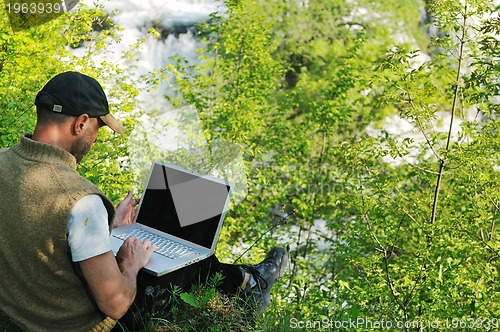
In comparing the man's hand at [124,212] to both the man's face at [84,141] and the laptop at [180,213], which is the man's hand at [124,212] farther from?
the man's face at [84,141]

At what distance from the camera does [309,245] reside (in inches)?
357

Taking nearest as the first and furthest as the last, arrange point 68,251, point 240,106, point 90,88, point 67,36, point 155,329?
1. point 68,251
2. point 90,88
3. point 155,329
4. point 67,36
5. point 240,106

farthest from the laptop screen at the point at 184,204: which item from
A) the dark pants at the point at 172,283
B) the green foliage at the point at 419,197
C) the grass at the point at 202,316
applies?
the green foliage at the point at 419,197

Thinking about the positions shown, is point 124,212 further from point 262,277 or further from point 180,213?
point 262,277

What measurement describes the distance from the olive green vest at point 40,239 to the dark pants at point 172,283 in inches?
13.6

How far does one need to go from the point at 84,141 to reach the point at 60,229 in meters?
0.38

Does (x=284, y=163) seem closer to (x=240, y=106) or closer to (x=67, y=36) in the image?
(x=240, y=106)

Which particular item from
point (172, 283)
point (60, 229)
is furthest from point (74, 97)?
point (172, 283)

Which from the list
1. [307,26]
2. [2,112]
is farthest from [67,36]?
[307,26]

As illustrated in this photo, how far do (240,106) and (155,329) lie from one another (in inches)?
222

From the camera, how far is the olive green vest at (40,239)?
2.27 metres

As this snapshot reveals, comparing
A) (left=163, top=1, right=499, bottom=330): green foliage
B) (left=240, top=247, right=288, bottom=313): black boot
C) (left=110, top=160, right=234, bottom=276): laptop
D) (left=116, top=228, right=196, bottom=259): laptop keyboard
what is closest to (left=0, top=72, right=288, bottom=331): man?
(left=116, top=228, right=196, bottom=259): laptop keyboard

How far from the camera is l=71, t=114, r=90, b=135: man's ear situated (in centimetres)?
240

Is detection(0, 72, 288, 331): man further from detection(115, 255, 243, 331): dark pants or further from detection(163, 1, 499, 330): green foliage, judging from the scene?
detection(163, 1, 499, 330): green foliage
